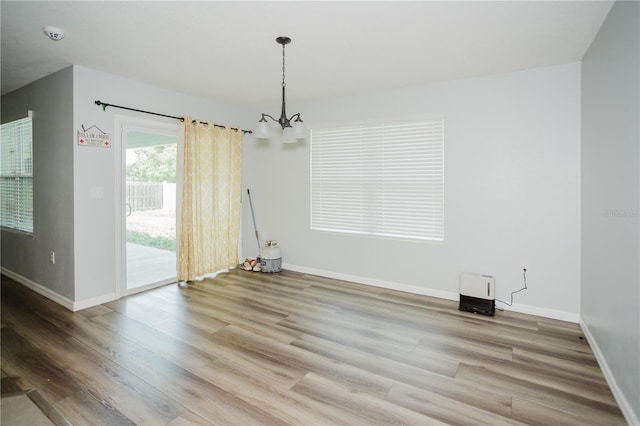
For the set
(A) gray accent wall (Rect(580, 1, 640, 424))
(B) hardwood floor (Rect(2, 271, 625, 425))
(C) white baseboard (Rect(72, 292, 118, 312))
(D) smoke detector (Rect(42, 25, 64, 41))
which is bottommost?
(B) hardwood floor (Rect(2, 271, 625, 425))

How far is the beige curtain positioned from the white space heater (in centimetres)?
334

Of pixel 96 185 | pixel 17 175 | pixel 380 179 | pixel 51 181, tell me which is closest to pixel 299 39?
pixel 380 179

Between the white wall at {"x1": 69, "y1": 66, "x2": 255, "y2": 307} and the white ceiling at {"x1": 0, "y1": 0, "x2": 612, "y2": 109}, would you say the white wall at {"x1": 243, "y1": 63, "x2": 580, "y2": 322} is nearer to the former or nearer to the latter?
the white ceiling at {"x1": 0, "y1": 0, "x2": 612, "y2": 109}

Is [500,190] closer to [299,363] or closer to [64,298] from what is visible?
[299,363]

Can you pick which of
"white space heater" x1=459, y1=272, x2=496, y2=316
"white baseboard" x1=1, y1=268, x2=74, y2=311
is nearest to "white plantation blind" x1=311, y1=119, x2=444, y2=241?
"white space heater" x1=459, y1=272, x2=496, y2=316

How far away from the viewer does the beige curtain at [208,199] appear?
4.41m

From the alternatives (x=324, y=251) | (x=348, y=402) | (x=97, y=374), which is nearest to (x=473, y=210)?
(x=324, y=251)

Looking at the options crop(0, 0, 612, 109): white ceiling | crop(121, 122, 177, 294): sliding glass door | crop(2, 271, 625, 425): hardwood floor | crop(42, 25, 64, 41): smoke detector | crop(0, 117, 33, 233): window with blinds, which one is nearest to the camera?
crop(2, 271, 625, 425): hardwood floor

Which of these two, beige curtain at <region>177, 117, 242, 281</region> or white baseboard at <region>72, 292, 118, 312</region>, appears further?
beige curtain at <region>177, 117, 242, 281</region>

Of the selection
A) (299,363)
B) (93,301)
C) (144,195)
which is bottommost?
(299,363)

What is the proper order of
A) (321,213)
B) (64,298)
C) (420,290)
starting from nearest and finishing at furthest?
(64,298) < (420,290) < (321,213)

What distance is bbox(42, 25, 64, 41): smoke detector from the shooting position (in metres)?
2.62

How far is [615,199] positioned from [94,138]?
467 centimetres

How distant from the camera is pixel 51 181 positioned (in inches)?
147
